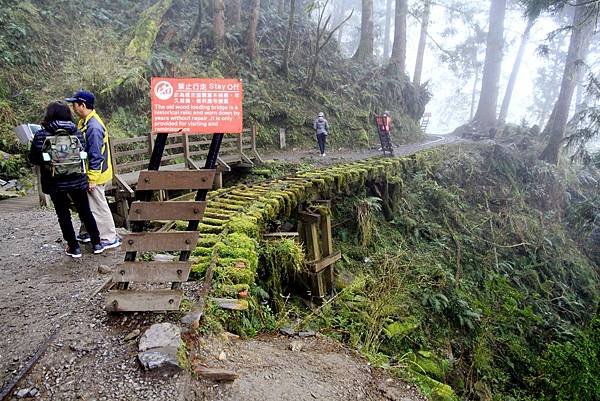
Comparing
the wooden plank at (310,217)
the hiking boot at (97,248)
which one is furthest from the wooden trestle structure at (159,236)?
the wooden plank at (310,217)

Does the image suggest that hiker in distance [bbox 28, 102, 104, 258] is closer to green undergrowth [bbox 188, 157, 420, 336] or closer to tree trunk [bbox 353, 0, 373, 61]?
green undergrowth [bbox 188, 157, 420, 336]

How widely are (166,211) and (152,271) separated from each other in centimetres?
55

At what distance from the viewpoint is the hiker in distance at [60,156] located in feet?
13.6

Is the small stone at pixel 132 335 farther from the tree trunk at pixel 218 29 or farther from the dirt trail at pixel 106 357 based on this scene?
the tree trunk at pixel 218 29

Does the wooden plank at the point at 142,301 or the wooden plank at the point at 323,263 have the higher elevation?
the wooden plank at the point at 142,301

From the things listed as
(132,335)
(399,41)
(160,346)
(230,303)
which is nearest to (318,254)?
(230,303)

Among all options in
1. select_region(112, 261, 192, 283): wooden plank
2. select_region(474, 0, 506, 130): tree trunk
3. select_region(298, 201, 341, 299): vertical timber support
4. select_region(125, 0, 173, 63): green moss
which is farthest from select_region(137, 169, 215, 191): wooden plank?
select_region(474, 0, 506, 130): tree trunk

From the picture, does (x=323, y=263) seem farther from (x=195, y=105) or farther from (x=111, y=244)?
(x=195, y=105)

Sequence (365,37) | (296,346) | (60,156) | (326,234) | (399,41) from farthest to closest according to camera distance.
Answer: (399,41) → (365,37) → (326,234) → (60,156) → (296,346)

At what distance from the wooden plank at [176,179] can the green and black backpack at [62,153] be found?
150 centimetres

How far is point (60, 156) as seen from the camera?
13.7 feet

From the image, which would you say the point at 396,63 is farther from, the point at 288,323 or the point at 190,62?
the point at 288,323

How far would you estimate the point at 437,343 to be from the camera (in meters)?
7.04

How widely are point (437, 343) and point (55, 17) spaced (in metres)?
16.3
